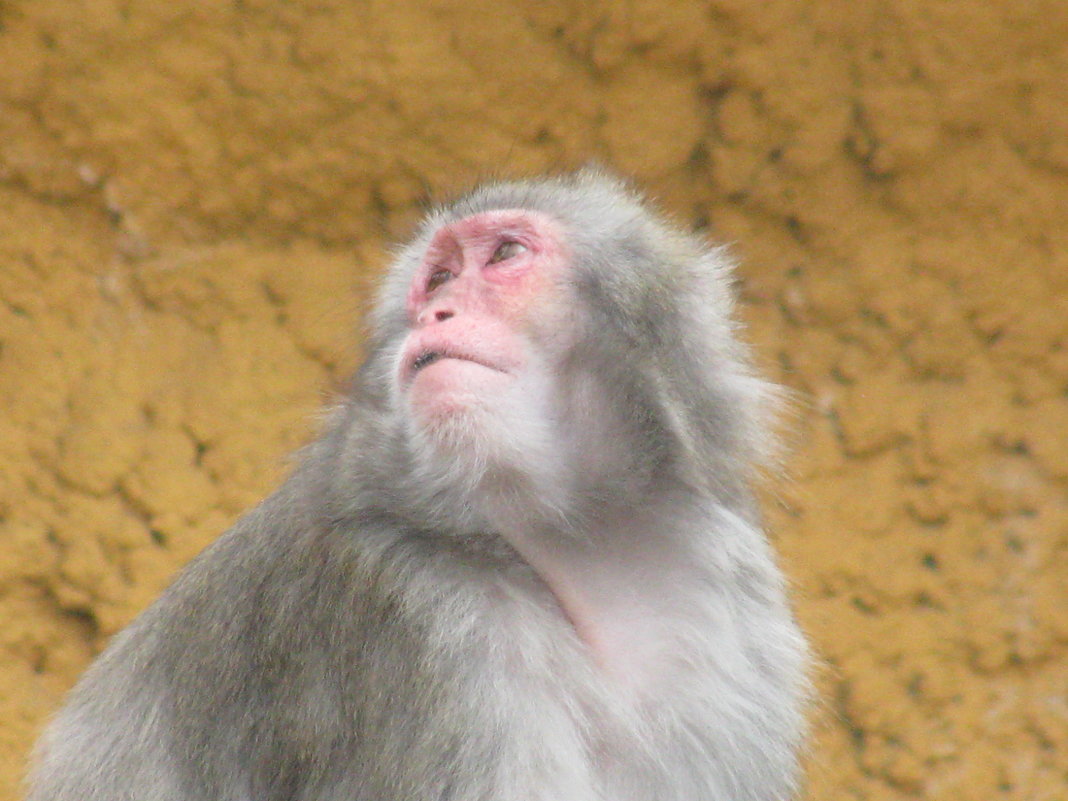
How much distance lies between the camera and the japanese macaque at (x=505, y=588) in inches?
119

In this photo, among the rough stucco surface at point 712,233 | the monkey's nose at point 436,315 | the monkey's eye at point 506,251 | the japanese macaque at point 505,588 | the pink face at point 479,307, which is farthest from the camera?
the rough stucco surface at point 712,233

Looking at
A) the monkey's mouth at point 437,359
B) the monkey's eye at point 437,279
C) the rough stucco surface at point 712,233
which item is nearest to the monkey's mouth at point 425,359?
the monkey's mouth at point 437,359

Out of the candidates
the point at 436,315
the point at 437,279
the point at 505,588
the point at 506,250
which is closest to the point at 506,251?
the point at 506,250

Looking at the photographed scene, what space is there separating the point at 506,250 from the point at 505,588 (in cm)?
80

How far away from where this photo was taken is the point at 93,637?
5.09 meters

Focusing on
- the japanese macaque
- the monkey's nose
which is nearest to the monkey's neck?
the japanese macaque

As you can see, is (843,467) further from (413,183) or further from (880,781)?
(413,183)

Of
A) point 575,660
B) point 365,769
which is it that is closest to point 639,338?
point 575,660

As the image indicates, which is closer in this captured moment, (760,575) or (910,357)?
(760,575)

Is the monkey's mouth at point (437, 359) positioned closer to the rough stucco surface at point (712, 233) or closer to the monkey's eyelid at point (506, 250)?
the monkey's eyelid at point (506, 250)

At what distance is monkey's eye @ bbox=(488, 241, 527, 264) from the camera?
3.46 m

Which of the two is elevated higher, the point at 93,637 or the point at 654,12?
the point at 654,12

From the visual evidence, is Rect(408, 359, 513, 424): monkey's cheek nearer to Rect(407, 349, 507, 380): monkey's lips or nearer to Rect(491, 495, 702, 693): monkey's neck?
Rect(407, 349, 507, 380): monkey's lips

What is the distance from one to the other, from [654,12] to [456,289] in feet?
7.85
